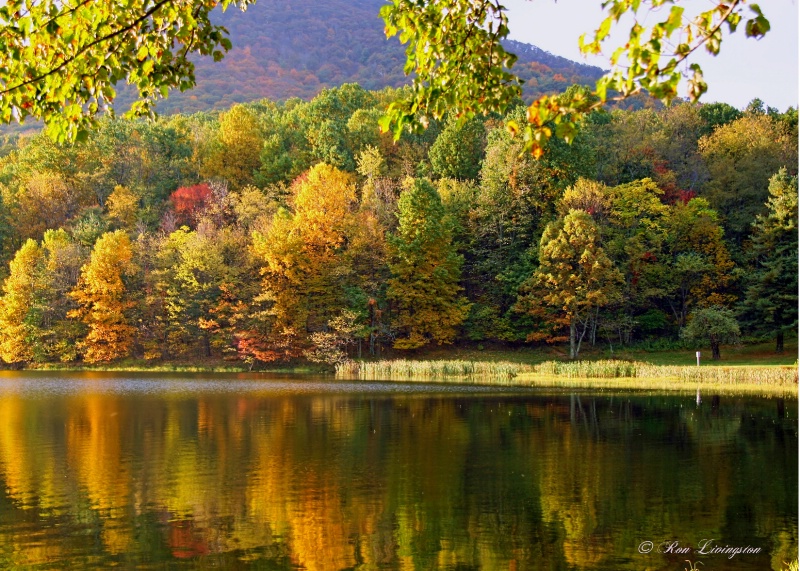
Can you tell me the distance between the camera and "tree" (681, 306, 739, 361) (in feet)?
171

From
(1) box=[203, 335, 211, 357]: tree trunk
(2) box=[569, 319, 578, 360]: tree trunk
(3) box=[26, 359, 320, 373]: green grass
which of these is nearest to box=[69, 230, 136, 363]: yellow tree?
(3) box=[26, 359, 320, 373]: green grass

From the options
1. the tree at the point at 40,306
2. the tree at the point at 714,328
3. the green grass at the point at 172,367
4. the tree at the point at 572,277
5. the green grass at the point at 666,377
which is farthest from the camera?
the tree at the point at 40,306

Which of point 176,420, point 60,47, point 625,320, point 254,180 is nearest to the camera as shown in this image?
point 60,47

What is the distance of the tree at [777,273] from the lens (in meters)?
53.8

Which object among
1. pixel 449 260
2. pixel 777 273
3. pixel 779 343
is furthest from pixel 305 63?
pixel 779 343

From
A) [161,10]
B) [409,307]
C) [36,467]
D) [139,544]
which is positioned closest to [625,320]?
[409,307]

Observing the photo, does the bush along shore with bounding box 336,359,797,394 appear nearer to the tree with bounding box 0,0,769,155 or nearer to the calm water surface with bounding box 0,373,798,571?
the calm water surface with bounding box 0,373,798,571

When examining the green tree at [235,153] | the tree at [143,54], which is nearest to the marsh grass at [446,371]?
the green tree at [235,153]

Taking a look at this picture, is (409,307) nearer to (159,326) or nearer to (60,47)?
(159,326)

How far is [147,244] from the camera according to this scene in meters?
69.6

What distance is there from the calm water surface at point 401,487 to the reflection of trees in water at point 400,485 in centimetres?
6

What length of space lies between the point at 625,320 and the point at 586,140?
56.6ft

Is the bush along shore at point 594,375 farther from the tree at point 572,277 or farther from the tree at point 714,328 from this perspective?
the tree at point 572,277

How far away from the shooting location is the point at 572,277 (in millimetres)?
57625
